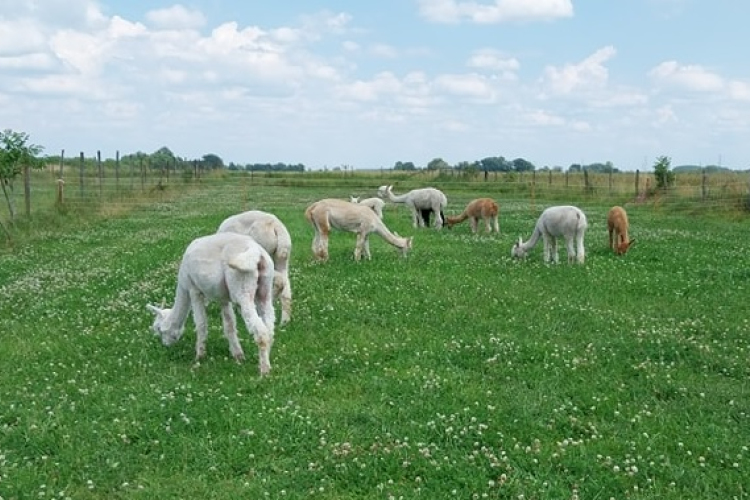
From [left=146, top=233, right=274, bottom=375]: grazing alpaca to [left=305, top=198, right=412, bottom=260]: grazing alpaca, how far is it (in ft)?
25.0

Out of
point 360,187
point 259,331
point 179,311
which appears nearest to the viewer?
point 259,331

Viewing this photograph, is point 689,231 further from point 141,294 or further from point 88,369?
point 88,369

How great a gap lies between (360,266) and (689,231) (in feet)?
44.3

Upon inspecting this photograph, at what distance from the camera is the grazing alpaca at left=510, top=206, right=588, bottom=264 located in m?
17.2

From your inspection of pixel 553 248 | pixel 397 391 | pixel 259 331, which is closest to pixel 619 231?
pixel 553 248

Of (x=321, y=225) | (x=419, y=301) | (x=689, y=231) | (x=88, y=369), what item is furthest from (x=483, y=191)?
(x=88, y=369)

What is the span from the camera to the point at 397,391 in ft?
27.6

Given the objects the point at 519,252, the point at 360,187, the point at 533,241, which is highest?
the point at 360,187

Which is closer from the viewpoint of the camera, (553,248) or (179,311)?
(179,311)

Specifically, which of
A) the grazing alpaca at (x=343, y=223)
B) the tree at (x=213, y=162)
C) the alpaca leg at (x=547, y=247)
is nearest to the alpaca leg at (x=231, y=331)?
the grazing alpaca at (x=343, y=223)

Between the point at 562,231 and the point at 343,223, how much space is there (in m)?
5.09

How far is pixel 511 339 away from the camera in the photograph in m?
10.5

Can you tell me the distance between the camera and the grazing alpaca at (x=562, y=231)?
17.2 meters

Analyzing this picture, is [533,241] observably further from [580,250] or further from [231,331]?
[231,331]
